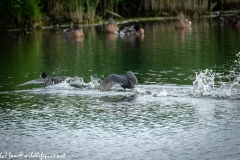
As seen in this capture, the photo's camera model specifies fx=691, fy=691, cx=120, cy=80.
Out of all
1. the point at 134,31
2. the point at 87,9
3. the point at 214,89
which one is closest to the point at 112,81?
the point at 214,89

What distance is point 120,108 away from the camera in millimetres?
13570

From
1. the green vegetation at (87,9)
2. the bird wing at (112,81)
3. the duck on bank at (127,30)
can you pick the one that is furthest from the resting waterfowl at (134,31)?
the bird wing at (112,81)

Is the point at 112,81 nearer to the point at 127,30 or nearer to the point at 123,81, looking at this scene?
the point at 123,81

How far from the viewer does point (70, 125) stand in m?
12.2

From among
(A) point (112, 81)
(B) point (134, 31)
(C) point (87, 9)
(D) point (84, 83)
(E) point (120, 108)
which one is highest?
(C) point (87, 9)

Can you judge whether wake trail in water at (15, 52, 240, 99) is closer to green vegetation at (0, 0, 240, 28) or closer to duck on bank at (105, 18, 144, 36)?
duck on bank at (105, 18, 144, 36)

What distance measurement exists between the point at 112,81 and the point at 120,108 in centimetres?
156

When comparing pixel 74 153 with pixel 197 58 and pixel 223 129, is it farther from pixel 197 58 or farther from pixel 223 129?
pixel 197 58

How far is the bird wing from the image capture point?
14922 millimetres

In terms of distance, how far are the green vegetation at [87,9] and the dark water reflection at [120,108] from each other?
7.08 meters

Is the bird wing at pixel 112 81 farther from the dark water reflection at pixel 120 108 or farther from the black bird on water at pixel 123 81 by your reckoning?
the dark water reflection at pixel 120 108

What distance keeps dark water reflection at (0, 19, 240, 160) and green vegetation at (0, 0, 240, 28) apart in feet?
23.2

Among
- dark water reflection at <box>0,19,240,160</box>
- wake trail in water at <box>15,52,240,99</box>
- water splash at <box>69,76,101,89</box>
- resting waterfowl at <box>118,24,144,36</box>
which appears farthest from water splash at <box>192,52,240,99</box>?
resting waterfowl at <box>118,24,144,36</box>

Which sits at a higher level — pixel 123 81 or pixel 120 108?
pixel 123 81
